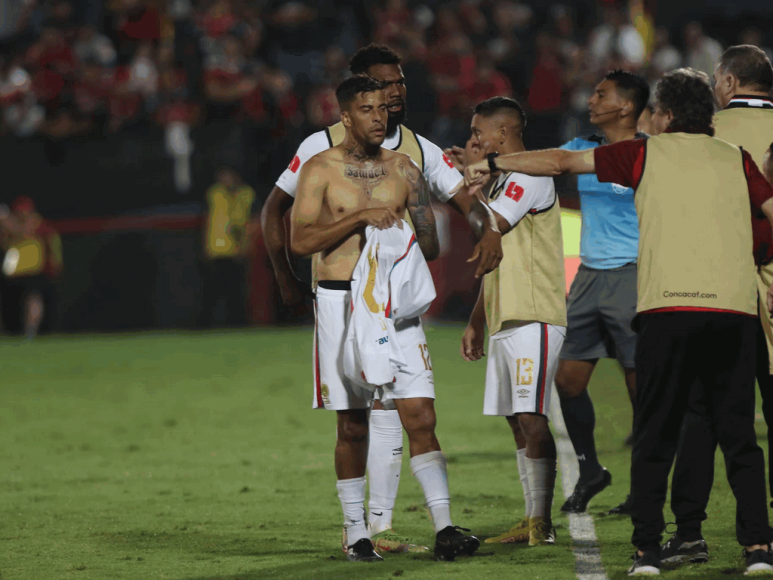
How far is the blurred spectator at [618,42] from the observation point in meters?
18.4

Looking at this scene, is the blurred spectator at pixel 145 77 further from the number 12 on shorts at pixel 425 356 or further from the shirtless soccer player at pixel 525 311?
the number 12 on shorts at pixel 425 356

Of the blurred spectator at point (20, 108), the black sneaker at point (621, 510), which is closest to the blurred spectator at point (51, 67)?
the blurred spectator at point (20, 108)

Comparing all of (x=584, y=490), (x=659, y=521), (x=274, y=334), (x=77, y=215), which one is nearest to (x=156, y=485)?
(x=584, y=490)

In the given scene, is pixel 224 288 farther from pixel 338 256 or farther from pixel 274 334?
pixel 338 256

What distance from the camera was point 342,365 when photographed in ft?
17.5

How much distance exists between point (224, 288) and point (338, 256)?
13.8 metres

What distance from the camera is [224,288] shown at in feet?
62.4

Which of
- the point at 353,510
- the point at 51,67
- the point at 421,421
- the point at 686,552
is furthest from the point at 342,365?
the point at 51,67

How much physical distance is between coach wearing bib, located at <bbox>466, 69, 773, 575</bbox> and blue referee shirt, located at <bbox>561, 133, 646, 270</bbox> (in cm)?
189

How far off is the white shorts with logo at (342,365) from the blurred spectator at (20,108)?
15.2 meters

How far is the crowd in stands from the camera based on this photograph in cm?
1841

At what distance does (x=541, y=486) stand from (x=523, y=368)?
0.57 m

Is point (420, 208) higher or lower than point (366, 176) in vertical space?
lower

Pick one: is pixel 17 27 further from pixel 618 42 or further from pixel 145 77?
pixel 618 42
